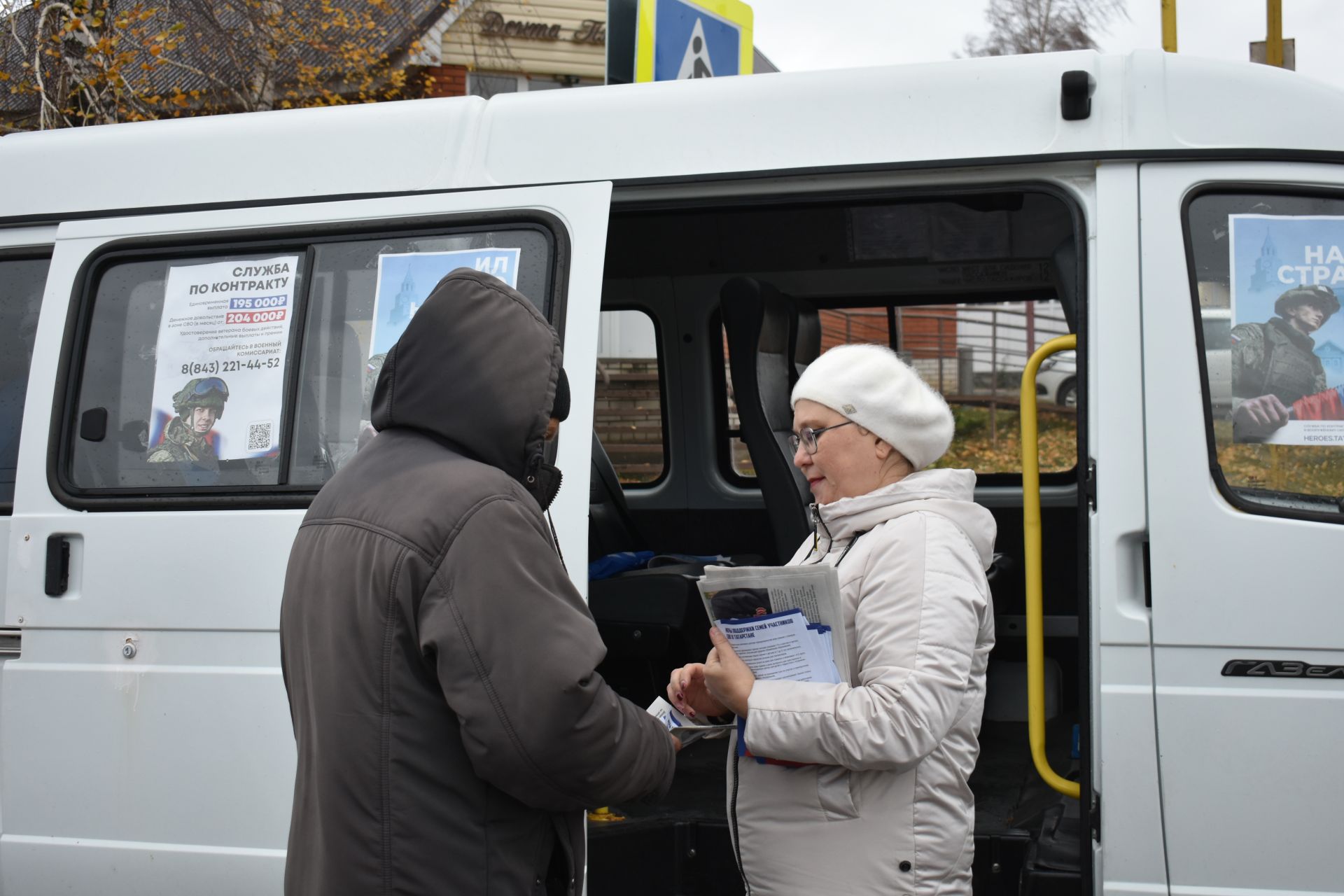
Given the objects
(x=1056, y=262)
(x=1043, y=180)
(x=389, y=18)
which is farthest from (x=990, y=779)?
(x=389, y=18)

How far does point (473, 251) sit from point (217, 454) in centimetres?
84

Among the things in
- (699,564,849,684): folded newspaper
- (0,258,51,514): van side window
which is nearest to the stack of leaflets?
(699,564,849,684): folded newspaper

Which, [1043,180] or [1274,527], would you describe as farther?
[1043,180]

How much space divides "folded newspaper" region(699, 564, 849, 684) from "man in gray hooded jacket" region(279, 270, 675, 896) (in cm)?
27

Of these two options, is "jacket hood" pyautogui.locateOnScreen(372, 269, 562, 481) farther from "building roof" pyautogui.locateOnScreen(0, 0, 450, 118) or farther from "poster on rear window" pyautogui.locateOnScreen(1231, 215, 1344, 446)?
"building roof" pyautogui.locateOnScreen(0, 0, 450, 118)

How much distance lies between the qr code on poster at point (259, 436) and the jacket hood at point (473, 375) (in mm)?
1253

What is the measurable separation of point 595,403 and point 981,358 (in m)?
7.07

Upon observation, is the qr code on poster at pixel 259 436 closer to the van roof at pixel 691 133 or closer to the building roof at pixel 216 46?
the van roof at pixel 691 133

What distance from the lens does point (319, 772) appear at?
67.4 inches

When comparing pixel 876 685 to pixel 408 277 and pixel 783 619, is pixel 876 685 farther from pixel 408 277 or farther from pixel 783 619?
pixel 408 277

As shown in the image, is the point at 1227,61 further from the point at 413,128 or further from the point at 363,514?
the point at 363,514

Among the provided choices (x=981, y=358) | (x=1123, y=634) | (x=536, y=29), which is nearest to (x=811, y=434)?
(x=1123, y=634)

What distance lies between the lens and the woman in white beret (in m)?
1.89

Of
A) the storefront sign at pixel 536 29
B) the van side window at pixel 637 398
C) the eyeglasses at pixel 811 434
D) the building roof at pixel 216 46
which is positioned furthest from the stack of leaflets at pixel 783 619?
the storefront sign at pixel 536 29
